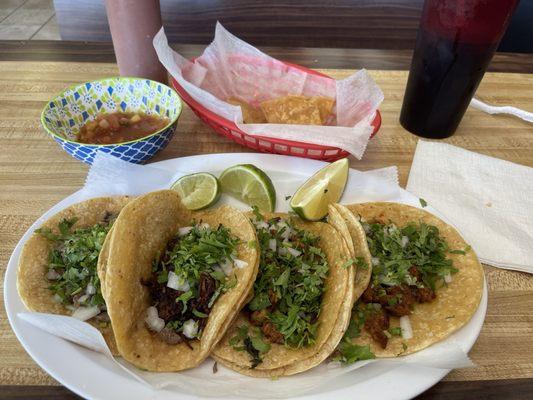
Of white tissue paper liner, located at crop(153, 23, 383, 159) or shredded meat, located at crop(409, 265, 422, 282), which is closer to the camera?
shredded meat, located at crop(409, 265, 422, 282)

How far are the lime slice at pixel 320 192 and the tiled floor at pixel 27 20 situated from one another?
6.45 m

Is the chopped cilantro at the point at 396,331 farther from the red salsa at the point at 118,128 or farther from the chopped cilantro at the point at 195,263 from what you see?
the red salsa at the point at 118,128

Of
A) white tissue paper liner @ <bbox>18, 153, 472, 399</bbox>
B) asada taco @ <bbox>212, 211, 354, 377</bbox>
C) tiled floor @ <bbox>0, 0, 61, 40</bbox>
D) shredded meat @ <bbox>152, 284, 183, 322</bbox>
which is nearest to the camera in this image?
white tissue paper liner @ <bbox>18, 153, 472, 399</bbox>

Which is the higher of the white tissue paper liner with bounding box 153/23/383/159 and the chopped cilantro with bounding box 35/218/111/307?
the white tissue paper liner with bounding box 153/23/383/159

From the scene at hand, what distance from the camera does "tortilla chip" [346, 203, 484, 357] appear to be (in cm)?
143

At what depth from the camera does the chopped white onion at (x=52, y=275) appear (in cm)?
154

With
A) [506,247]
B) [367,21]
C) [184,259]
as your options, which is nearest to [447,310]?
[506,247]

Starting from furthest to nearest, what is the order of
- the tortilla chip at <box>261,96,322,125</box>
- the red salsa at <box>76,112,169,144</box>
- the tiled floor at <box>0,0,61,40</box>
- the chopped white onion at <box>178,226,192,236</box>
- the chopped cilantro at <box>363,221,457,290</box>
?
the tiled floor at <box>0,0,61,40</box>
the tortilla chip at <box>261,96,322,125</box>
the red salsa at <box>76,112,169,144</box>
the chopped white onion at <box>178,226,192,236</box>
the chopped cilantro at <box>363,221,457,290</box>

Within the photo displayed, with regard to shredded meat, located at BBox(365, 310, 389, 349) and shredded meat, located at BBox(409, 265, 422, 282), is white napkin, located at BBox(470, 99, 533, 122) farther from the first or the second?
shredded meat, located at BBox(365, 310, 389, 349)

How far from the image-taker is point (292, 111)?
2.29 meters

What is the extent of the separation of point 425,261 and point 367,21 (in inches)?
154

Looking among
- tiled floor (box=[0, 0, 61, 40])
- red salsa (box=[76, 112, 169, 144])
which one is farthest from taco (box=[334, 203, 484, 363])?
tiled floor (box=[0, 0, 61, 40])

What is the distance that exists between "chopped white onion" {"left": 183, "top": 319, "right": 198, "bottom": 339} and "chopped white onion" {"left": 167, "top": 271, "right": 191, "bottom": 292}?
0.12 meters

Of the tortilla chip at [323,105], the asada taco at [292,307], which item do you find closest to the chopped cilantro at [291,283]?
the asada taco at [292,307]
